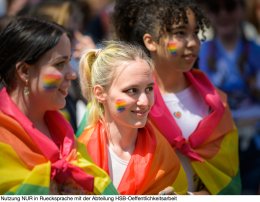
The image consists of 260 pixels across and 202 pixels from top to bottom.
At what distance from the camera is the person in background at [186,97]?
429 centimetres

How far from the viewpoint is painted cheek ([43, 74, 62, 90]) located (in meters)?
3.69

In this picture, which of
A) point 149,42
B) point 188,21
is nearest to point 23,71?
point 149,42

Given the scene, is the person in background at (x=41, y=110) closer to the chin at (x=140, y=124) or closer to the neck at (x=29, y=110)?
the neck at (x=29, y=110)

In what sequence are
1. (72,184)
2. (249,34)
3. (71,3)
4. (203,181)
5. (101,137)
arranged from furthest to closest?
(249,34) → (71,3) → (203,181) → (101,137) → (72,184)

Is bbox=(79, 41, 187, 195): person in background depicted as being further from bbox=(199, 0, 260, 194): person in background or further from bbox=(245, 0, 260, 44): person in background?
bbox=(245, 0, 260, 44): person in background

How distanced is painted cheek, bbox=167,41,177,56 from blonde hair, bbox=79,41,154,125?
257mm

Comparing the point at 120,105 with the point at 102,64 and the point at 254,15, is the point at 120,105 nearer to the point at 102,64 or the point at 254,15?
the point at 102,64

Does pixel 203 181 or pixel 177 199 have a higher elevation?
pixel 177 199

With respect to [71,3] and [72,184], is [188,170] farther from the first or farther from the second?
[71,3]

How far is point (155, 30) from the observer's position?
4.37m

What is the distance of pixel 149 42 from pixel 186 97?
14.2 inches

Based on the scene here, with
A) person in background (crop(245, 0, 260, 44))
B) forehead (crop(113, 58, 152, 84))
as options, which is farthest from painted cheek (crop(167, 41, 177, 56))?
person in background (crop(245, 0, 260, 44))

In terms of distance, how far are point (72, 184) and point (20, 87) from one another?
50 centimetres

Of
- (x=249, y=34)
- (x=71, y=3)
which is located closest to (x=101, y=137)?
(x=71, y=3)
